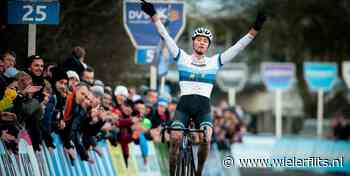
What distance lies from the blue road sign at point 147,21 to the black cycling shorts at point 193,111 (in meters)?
3.65

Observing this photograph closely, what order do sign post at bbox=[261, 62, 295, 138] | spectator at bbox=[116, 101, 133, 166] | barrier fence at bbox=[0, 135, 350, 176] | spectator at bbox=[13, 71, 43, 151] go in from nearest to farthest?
1. spectator at bbox=[13, 71, 43, 151]
2. barrier fence at bbox=[0, 135, 350, 176]
3. spectator at bbox=[116, 101, 133, 166]
4. sign post at bbox=[261, 62, 295, 138]

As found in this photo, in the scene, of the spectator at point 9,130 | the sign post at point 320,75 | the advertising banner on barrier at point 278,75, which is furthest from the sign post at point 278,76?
the spectator at point 9,130

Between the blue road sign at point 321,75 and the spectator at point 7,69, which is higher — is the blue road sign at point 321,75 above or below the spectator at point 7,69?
below

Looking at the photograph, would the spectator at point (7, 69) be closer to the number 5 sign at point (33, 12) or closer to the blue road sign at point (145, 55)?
the number 5 sign at point (33, 12)

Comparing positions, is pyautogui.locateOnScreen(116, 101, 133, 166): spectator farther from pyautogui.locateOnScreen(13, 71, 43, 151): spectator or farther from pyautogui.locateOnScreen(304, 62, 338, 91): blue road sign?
pyautogui.locateOnScreen(304, 62, 338, 91): blue road sign

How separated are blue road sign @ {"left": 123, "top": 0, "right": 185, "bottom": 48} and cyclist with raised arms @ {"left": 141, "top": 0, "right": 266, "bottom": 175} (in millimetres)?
3280

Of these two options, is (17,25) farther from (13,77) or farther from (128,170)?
(128,170)

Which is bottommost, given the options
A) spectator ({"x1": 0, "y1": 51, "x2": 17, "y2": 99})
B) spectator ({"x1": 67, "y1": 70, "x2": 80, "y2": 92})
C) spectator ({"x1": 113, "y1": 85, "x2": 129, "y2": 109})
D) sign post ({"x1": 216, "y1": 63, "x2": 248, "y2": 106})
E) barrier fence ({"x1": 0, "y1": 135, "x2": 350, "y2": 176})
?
barrier fence ({"x1": 0, "y1": 135, "x2": 350, "y2": 176})

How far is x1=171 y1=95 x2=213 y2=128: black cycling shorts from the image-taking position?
1631cm

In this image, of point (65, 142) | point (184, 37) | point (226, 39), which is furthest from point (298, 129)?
point (65, 142)

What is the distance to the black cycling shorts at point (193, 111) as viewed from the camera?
53.5ft

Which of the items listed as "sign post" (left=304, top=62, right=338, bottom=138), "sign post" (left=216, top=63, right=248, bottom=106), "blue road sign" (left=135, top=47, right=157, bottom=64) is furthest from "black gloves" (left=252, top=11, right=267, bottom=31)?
"sign post" (left=304, top=62, right=338, bottom=138)

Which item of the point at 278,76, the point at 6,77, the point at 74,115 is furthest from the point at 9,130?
the point at 278,76

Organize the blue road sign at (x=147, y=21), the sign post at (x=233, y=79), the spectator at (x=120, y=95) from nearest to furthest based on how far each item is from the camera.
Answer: the spectator at (x=120, y=95) < the blue road sign at (x=147, y=21) < the sign post at (x=233, y=79)
